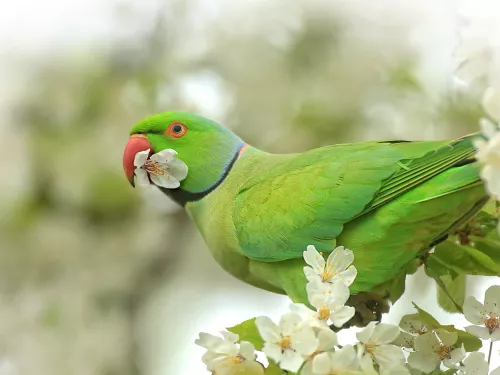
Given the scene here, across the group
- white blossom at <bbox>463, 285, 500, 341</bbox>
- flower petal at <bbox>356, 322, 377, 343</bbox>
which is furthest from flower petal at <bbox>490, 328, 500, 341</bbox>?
flower petal at <bbox>356, 322, 377, 343</bbox>

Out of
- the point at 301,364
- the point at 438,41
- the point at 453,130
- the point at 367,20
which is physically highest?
the point at 367,20

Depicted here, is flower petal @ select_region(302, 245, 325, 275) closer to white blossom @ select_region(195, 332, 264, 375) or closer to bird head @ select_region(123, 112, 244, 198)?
white blossom @ select_region(195, 332, 264, 375)

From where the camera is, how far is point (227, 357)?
1.34 ft

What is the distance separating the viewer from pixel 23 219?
1.13m

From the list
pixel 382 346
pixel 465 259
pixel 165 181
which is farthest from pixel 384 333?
pixel 165 181

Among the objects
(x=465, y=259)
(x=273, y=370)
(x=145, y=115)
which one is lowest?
(x=273, y=370)

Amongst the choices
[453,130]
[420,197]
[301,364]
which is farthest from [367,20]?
[301,364]

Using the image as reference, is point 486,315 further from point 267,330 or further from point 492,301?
point 267,330

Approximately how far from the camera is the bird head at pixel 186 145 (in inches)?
22.1

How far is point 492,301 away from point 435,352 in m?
0.06

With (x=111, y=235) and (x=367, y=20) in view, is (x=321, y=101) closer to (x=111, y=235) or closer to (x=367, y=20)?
(x=367, y=20)

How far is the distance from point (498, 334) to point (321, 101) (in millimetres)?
804

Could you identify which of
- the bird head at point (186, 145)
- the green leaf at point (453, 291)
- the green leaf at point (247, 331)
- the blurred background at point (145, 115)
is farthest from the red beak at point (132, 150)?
the blurred background at point (145, 115)

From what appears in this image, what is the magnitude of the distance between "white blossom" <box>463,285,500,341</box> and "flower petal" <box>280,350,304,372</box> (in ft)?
0.50
